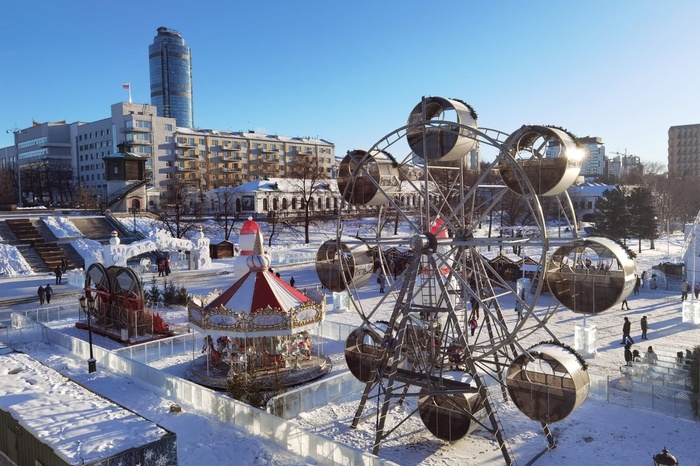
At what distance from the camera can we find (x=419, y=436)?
13211 millimetres

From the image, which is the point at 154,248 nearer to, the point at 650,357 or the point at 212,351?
the point at 212,351

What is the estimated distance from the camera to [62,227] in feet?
148

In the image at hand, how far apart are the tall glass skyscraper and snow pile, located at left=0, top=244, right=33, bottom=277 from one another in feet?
429

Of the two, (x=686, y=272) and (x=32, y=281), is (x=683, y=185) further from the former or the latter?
(x=32, y=281)

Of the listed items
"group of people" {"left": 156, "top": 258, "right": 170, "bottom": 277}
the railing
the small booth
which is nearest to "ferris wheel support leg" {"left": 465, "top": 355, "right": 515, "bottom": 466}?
the railing

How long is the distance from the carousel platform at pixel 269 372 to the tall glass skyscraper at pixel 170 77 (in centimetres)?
15532

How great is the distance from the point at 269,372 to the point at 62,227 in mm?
34634

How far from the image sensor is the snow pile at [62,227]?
43562mm

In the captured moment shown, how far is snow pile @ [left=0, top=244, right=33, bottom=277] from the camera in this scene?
35844 millimetres

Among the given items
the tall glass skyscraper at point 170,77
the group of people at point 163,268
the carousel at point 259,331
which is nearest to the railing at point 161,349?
the carousel at point 259,331

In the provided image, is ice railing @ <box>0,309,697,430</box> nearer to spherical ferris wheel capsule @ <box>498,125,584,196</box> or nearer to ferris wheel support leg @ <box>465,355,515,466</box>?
ferris wheel support leg @ <box>465,355,515,466</box>

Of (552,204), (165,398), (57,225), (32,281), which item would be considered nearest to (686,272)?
(165,398)

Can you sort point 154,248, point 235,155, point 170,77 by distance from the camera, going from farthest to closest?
point 170,77 < point 235,155 < point 154,248

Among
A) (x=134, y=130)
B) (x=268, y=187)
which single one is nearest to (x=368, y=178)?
(x=268, y=187)
